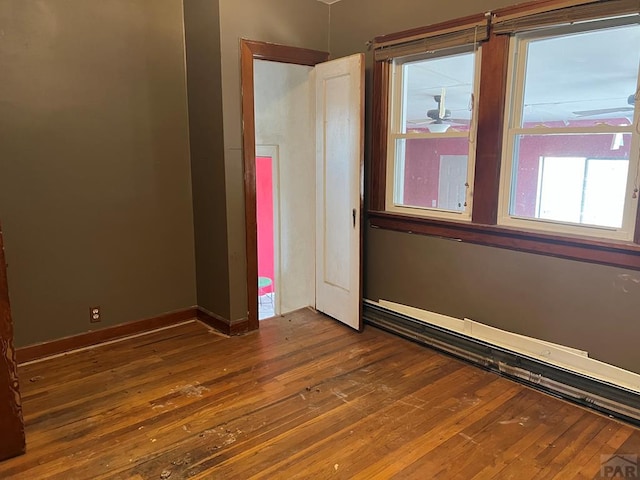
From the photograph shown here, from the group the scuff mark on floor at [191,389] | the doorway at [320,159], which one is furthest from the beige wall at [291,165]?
the scuff mark on floor at [191,389]

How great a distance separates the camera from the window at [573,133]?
2.49 m

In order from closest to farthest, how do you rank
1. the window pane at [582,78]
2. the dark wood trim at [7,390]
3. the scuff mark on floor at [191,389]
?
the dark wood trim at [7,390]
the window pane at [582,78]
the scuff mark on floor at [191,389]

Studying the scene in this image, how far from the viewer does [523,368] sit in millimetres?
2912

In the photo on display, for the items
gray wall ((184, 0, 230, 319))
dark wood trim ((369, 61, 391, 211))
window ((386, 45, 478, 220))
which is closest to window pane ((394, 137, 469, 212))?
window ((386, 45, 478, 220))

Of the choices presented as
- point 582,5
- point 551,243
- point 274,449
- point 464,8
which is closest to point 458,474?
point 274,449

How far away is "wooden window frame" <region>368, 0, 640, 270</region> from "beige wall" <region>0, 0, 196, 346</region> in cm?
164

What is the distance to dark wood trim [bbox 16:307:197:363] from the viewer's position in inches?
126

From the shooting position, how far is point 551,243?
272cm

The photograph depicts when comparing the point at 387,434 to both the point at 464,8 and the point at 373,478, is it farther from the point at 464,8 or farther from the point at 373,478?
the point at 464,8

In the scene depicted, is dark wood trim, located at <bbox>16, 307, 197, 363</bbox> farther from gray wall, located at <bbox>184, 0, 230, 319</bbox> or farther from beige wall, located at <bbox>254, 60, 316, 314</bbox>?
beige wall, located at <bbox>254, 60, 316, 314</bbox>

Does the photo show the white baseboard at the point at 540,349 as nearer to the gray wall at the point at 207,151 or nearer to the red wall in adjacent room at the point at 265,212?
the gray wall at the point at 207,151

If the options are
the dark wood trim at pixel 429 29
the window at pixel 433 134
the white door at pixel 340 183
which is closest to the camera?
the dark wood trim at pixel 429 29

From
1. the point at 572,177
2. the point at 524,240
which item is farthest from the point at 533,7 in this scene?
the point at 524,240

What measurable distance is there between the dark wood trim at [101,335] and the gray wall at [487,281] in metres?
1.54
